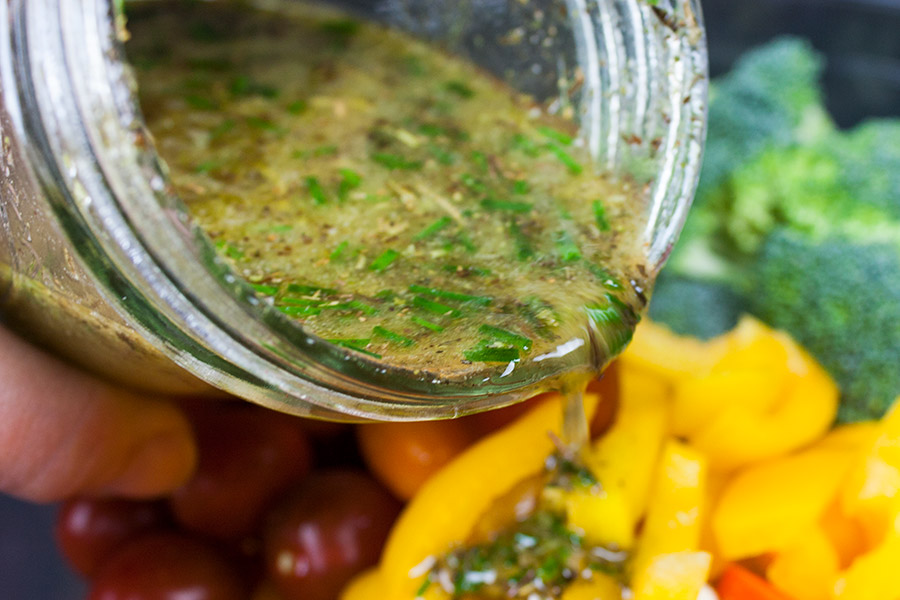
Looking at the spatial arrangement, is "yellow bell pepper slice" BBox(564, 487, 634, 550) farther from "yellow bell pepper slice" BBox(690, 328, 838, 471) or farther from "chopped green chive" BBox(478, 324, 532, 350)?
"chopped green chive" BBox(478, 324, 532, 350)

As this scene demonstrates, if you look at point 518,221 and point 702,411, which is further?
point 702,411

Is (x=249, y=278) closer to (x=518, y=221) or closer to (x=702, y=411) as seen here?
(x=518, y=221)

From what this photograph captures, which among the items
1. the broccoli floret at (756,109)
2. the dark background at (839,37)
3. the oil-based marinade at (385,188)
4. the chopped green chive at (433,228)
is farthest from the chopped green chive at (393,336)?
the dark background at (839,37)

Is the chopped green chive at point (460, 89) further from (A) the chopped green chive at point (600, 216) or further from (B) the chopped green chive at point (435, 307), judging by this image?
(B) the chopped green chive at point (435, 307)

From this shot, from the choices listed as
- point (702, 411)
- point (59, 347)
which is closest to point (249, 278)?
point (59, 347)

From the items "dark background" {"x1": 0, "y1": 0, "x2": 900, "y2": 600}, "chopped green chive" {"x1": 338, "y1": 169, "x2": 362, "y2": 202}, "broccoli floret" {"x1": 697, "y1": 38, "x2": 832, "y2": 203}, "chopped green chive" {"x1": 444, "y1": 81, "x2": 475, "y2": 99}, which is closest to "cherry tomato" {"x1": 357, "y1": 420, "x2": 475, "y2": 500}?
"chopped green chive" {"x1": 338, "y1": 169, "x2": 362, "y2": 202}

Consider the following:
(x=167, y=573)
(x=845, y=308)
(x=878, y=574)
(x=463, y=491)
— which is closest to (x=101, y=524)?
(x=167, y=573)
